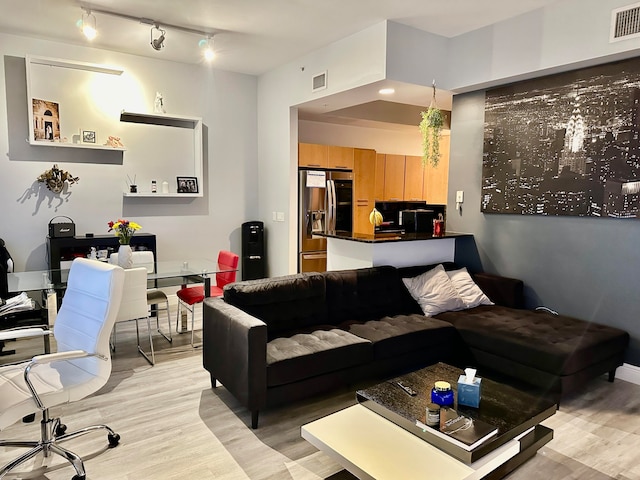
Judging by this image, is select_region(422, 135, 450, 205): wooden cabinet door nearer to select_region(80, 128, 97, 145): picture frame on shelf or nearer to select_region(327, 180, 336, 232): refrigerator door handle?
Answer: select_region(327, 180, 336, 232): refrigerator door handle

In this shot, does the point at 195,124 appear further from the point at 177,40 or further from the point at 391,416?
the point at 391,416

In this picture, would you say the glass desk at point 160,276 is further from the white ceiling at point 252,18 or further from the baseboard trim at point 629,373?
the baseboard trim at point 629,373

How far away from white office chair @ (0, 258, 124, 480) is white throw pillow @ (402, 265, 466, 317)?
2.60 m

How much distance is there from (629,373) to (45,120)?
6247 mm

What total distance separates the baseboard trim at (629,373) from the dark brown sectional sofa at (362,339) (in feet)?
0.37

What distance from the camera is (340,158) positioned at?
643 cm

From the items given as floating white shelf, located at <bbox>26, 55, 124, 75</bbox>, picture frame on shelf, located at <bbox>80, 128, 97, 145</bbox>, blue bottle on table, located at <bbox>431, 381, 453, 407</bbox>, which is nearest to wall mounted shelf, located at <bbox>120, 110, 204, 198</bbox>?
picture frame on shelf, located at <bbox>80, 128, 97, 145</bbox>

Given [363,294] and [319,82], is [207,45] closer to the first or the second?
[319,82]

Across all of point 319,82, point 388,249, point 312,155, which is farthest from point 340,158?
point 388,249

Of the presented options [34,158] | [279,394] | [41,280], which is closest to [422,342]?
→ [279,394]

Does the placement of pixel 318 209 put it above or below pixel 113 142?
below

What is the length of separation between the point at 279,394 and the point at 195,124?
419 centimetres

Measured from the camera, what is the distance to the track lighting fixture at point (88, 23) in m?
4.02

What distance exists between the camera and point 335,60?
485cm
